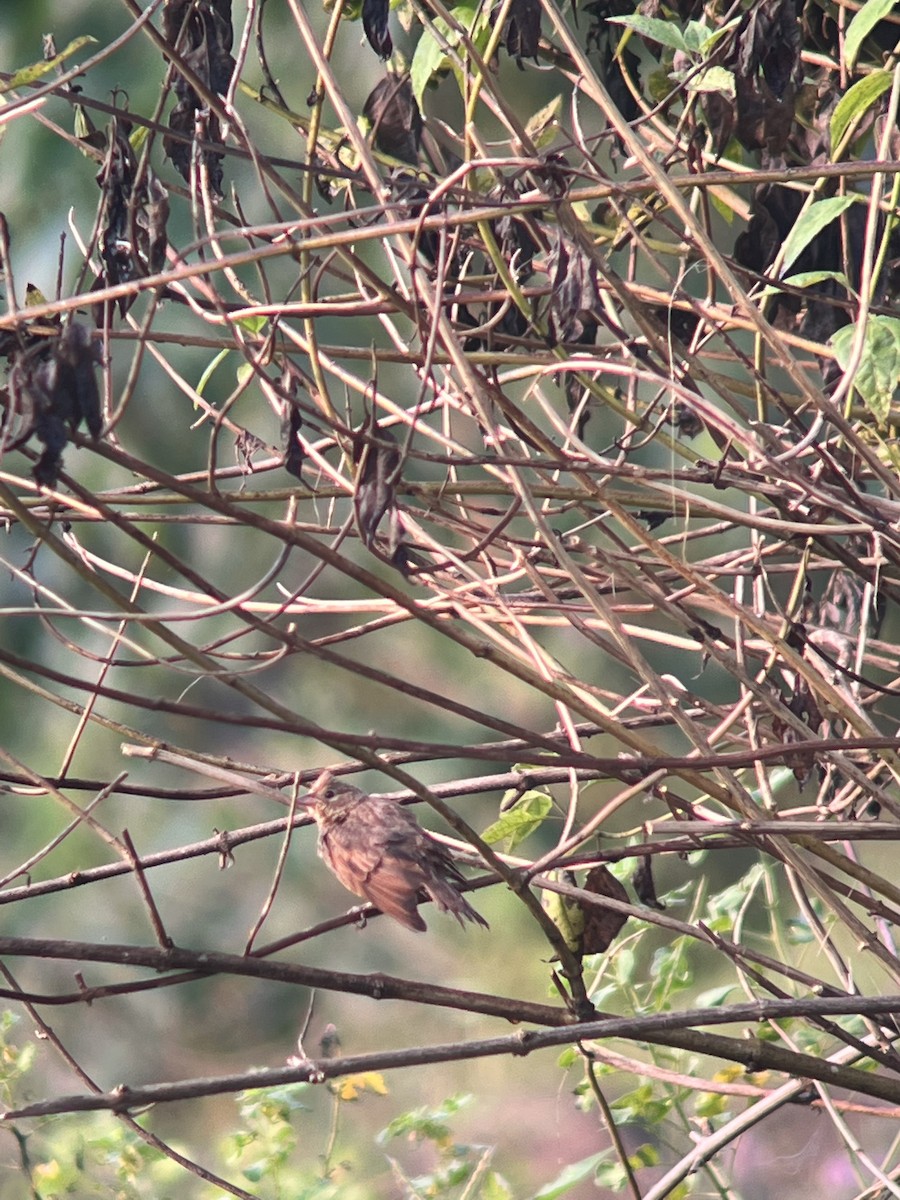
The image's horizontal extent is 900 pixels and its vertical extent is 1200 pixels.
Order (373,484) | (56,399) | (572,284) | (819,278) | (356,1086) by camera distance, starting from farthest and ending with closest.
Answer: (356,1086) → (819,278) → (572,284) → (373,484) → (56,399)

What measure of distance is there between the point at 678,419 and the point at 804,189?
328 mm

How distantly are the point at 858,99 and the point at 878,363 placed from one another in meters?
0.24

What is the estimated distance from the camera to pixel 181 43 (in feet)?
4.71

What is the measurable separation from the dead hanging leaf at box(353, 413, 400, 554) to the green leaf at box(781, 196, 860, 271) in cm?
47

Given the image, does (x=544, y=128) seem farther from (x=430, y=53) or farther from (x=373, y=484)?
(x=373, y=484)

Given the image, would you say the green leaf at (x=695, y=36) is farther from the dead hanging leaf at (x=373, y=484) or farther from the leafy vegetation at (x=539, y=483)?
the dead hanging leaf at (x=373, y=484)

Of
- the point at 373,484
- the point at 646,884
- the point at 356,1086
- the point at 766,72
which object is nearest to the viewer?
the point at 373,484

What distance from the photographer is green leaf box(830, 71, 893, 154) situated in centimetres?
122

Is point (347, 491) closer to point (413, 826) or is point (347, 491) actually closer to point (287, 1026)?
point (413, 826)

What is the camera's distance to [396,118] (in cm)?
165

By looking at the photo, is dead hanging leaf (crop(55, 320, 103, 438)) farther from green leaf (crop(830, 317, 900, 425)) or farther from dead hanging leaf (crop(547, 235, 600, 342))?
green leaf (crop(830, 317, 900, 425))

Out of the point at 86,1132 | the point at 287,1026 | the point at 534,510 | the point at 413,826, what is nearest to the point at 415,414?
the point at 534,510

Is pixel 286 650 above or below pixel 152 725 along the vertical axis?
above

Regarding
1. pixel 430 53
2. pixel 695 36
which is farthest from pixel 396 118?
pixel 695 36
